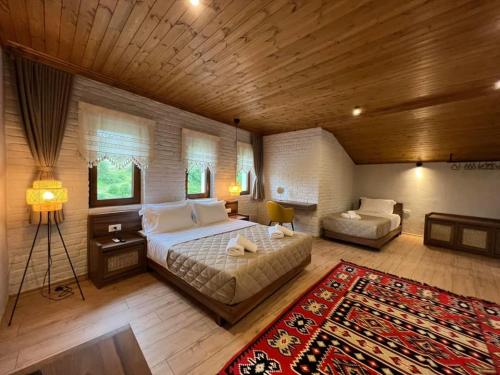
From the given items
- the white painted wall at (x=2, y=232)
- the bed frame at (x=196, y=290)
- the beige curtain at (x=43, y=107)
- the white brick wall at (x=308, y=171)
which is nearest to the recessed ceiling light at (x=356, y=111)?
the white brick wall at (x=308, y=171)

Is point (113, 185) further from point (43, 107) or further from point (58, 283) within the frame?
point (58, 283)

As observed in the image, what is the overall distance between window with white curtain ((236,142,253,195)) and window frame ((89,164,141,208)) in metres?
2.23

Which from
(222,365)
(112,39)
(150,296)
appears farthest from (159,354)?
(112,39)

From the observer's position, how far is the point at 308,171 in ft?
15.6

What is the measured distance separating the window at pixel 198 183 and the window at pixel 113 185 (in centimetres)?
95

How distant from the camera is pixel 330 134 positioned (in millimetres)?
4898

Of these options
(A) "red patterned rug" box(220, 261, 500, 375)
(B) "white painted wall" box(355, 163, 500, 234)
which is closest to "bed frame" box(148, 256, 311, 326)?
(A) "red patterned rug" box(220, 261, 500, 375)

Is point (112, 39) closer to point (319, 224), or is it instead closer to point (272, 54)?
point (272, 54)

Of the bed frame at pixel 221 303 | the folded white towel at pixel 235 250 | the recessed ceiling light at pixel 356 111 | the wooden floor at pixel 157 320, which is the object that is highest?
the recessed ceiling light at pixel 356 111

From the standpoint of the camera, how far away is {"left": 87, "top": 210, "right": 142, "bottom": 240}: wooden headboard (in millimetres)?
2711

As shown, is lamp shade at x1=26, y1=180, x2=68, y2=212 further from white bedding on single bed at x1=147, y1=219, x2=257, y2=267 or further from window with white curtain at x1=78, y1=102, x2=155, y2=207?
white bedding on single bed at x1=147, y1=219, x2=257, y2=267

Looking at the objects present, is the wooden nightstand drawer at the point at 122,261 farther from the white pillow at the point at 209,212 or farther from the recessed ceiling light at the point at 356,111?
the recessed ceiling light at the point at 356,111

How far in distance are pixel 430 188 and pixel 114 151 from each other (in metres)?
6.69

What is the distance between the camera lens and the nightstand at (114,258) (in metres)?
2.48
